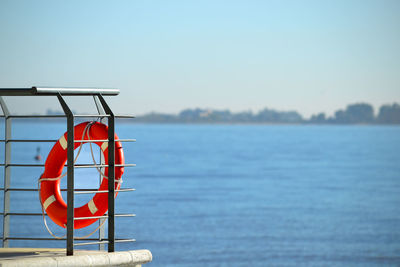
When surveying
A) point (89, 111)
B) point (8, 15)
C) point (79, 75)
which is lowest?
point (89, 111)

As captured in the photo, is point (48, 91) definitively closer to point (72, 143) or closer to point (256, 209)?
point (72, 143)

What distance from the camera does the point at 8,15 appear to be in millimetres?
81938

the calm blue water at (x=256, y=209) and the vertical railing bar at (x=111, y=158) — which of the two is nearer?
the vertical railing bar at (x=111, y=158)

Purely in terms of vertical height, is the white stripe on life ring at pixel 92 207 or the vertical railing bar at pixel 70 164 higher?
the vertical railing bar at pixel 70 164

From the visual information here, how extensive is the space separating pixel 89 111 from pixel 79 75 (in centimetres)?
7240

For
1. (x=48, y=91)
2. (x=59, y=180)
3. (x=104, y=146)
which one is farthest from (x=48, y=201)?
(x=48, y=91)

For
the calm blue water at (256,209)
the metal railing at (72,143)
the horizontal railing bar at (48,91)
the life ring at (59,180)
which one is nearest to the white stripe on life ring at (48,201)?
the life ring at (59,180)

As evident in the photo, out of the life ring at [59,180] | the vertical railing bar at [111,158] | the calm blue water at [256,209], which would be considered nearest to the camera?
the vertical railing bar at [111,158]

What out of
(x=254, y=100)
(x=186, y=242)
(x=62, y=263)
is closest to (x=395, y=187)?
(x=186, y=242)

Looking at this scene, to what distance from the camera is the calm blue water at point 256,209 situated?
974 inches

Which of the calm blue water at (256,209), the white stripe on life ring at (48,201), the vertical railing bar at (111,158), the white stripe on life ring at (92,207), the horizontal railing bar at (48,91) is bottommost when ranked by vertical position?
the calm blue water at (256,209)

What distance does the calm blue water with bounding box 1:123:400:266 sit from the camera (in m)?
24.7

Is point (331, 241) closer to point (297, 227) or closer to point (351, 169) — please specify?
point (297, 227)

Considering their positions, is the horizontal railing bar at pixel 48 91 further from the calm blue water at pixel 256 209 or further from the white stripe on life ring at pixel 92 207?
the calm blue water at pixel 256 209
